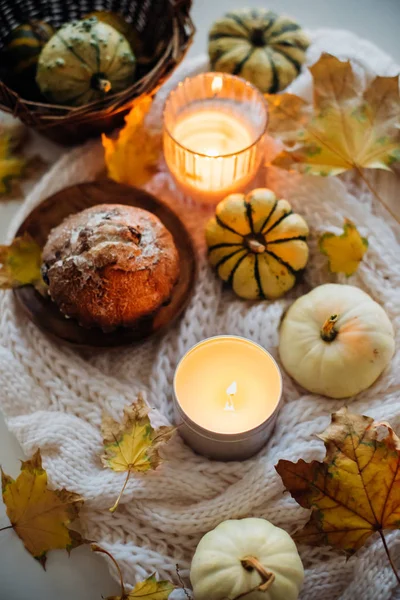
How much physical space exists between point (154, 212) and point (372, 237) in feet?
1.23

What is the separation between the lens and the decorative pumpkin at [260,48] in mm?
1190

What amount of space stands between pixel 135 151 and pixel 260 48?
31 cm

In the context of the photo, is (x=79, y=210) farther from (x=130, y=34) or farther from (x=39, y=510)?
(x=39, y=510)

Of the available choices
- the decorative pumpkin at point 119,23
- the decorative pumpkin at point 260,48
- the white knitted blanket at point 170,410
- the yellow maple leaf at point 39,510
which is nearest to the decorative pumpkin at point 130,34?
the decorative pumpkin at point 119,23

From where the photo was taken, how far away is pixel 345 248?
103 centimetres

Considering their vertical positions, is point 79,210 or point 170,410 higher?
point 79,210

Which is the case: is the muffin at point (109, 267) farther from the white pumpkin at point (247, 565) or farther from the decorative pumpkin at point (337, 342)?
the white pumpkin at point (247, 565)

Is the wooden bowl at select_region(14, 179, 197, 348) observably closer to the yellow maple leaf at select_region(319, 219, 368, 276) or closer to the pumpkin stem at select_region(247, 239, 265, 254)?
the pumpkin stem at select_region(247, 239, 265, 254)

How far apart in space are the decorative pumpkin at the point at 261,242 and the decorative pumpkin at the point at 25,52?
461mm

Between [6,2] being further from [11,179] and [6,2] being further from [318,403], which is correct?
[318,403]

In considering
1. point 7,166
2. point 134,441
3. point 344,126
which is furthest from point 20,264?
point 344,126

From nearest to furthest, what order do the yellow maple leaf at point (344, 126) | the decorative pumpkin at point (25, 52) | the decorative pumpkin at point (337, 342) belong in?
the decorative pumpkin at point (337, 342) → the yellow maple leaf at point (344, 126) → the decorative pumpkin at point (25, 52)

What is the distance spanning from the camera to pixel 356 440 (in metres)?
0.85

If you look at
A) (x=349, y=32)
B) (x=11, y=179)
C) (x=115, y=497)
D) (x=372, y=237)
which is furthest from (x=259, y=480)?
(x=349, y=32)
